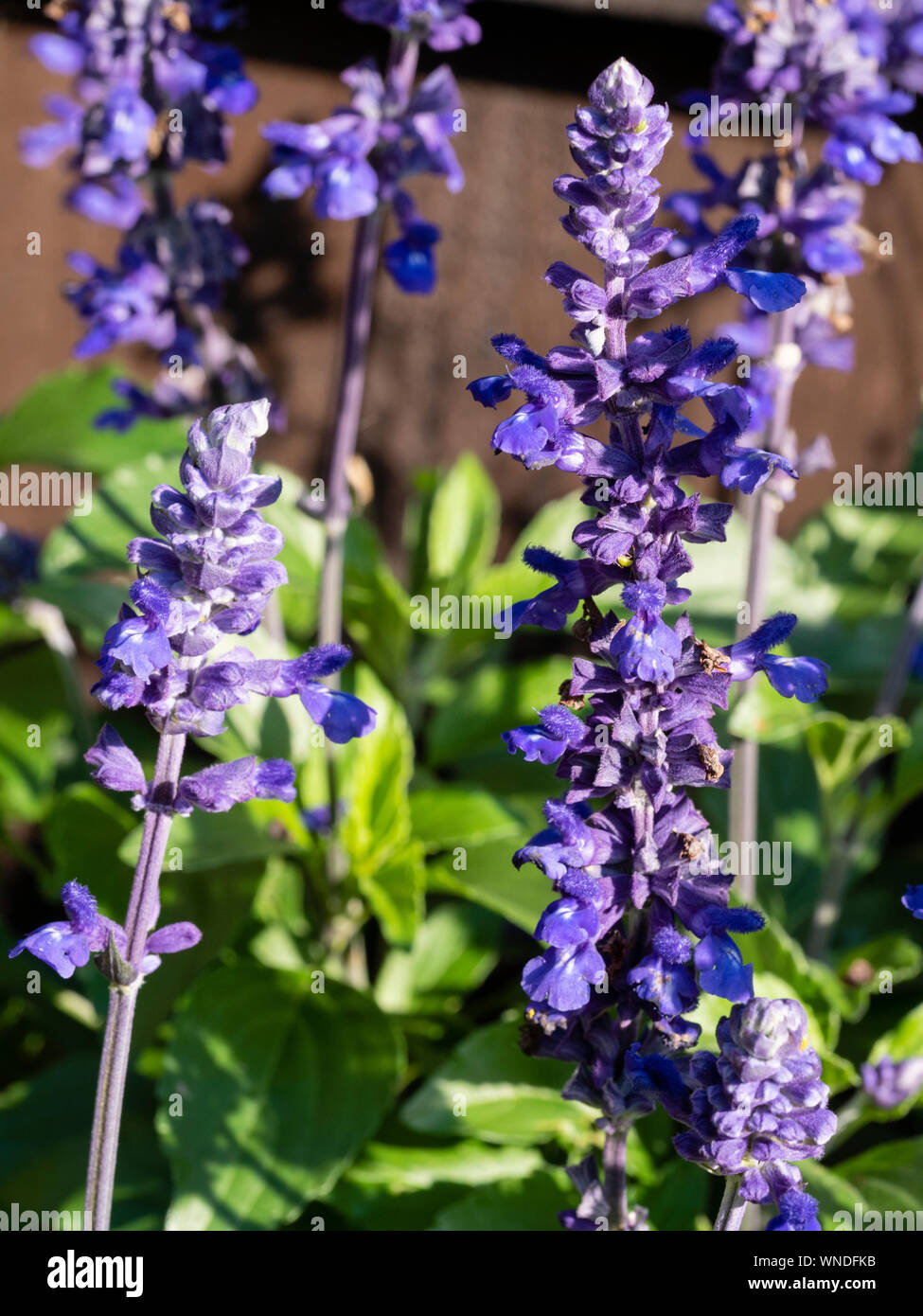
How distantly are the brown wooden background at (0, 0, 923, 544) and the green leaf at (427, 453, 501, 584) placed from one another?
A: 1.48ft

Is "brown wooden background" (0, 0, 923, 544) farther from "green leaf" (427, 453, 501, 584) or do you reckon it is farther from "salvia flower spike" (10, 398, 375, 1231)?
"salvia flower spike" (10, 398, 375, 1231)

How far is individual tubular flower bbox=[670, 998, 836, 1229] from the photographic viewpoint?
1.06m

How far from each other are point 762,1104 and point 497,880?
0.99 metres

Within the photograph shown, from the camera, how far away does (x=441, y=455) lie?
10.7 feet

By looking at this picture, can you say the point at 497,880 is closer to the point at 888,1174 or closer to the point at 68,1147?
the point at 888,1174

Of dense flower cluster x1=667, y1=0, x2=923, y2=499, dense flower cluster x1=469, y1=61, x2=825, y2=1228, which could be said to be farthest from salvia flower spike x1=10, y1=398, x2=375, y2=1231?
dense flower cluster x1=667, y1=0, x2=923, y2=499

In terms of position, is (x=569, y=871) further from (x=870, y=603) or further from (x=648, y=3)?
(x=648, y=3)

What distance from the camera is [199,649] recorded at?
45.6 inches

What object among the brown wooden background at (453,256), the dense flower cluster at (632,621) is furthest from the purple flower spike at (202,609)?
the brown wooden background at (453,256)

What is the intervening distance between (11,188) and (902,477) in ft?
7.65

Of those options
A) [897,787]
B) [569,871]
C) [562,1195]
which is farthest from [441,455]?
[569,871]

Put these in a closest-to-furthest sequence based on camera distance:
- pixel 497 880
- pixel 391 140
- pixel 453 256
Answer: pixel 391 140, pixel 497 880, pixel 453 256

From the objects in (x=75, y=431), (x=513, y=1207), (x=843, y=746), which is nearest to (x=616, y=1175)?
(x=513, y=1207)

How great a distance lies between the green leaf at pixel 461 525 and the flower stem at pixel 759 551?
81cm
